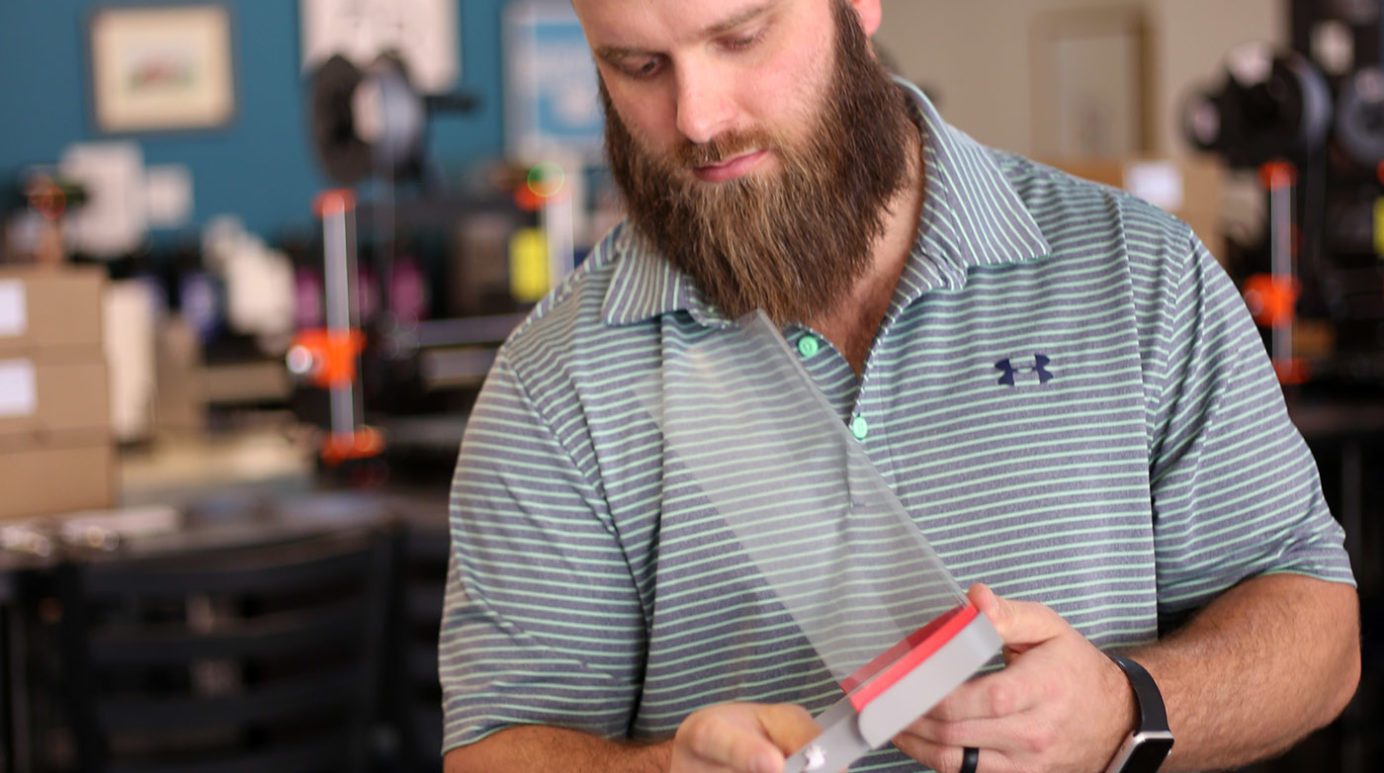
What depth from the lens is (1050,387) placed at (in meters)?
1.25

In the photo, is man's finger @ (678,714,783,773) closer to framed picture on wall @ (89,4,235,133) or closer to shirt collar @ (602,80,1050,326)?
shirt collar @ (602,80,1050,326)

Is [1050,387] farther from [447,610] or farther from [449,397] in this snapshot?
[449,397]

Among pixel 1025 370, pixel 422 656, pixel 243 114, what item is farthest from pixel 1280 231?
pixel 243 114

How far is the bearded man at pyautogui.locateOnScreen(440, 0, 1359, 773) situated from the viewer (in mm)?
1229

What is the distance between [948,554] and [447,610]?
0.41 m

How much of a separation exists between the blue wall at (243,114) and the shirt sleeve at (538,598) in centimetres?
610

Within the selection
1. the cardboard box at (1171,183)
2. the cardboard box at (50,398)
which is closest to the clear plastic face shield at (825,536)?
the cardboard box at (50,398)

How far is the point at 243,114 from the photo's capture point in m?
7.29

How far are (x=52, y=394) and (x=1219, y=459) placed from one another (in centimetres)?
254

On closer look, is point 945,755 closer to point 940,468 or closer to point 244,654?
point 940,468

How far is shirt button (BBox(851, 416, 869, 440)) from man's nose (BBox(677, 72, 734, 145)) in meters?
0.24

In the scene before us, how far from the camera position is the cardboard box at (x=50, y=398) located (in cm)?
316

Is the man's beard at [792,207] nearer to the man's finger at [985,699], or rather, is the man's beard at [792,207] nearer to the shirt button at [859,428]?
the shirt button at [859,428]

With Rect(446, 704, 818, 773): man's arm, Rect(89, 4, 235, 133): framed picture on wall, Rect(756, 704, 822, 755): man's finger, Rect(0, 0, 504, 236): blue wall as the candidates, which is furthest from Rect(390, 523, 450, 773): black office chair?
Rect(89, 4, 235, 133): framed picture on wall
